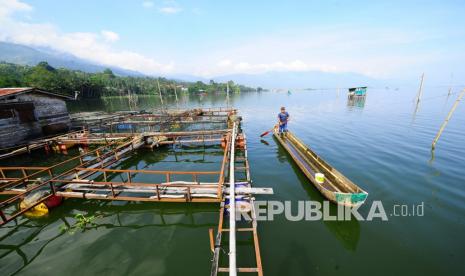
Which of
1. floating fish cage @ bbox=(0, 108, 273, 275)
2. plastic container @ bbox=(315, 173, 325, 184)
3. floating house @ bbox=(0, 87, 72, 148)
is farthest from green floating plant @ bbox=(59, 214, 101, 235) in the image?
floating house @ bbox=(0, 87, 72, 148)

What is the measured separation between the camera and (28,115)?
61.5 feet

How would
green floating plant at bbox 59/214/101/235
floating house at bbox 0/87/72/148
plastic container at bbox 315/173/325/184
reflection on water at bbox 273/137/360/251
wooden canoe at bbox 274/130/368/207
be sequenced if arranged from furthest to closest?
floating house at bbox 0/87/72/148 < plastic container at bbox 315/173/325/184 < wooden canoe at bbox 274/130/368/207 < green floating plant at bbox 59/214/101/235 < reflection on water at bbox 273/137/360/251

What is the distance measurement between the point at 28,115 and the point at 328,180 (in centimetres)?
2720

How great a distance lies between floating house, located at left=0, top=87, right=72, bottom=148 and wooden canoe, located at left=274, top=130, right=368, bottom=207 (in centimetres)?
2480

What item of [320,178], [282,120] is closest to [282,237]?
[320,178]

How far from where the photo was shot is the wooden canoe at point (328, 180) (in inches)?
333

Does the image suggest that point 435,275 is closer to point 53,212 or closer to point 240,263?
point 240,263

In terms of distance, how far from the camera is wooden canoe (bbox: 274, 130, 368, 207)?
846 cm

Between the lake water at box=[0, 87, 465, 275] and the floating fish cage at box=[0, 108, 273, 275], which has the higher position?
the floating fish cage at box=[0, 108, 273, 275]

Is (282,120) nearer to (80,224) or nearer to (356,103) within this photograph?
(80,224)

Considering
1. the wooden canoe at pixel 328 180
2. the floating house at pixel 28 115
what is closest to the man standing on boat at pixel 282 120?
the wooden canoe at pixel 328 180

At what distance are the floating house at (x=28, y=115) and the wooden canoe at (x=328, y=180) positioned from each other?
24.8 metres

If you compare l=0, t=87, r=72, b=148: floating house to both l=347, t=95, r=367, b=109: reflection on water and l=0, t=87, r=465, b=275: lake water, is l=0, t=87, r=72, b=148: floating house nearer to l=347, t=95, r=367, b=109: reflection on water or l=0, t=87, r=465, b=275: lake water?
l=0, t=87, r=465, b=275: lake water

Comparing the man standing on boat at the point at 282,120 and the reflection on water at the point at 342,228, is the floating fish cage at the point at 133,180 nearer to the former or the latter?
the reflection on water at the point at 342,228
